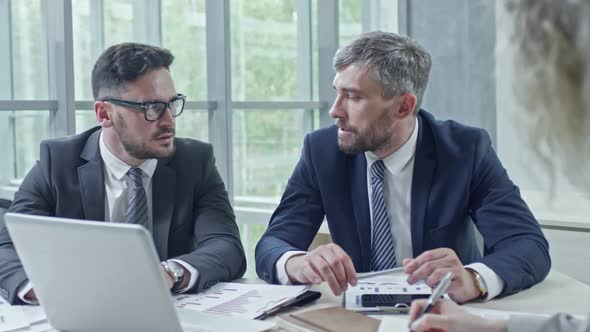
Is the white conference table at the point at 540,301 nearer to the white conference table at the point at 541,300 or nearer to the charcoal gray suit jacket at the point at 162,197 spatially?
the white conference table at the point at 541,300

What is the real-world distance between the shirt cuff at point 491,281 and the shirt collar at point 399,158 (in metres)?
0.58

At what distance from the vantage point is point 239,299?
72.4 inches

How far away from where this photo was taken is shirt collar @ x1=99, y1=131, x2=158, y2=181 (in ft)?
7.73

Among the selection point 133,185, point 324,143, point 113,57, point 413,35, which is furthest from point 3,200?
point 413,35

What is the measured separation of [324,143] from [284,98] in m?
3.06

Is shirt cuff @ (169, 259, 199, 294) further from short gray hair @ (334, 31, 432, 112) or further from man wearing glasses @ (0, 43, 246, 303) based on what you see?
short gray hair @ (334, 31, 432, 112)

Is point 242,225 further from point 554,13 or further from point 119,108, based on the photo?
point 554,13

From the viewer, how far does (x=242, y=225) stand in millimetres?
5215

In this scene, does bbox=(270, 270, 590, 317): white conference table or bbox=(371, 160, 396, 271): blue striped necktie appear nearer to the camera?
bbox=(270, 270, 590, 317): white conference table

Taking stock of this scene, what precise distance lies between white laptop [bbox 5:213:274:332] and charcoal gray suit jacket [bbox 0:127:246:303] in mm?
695

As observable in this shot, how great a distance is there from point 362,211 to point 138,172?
75 cm

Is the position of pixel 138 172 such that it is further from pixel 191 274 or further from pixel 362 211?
pixel 362 211

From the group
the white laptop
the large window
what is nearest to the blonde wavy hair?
the white laptop

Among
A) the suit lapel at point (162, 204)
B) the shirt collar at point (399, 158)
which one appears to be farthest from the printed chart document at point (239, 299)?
the shirt collar at point (399, 158)
